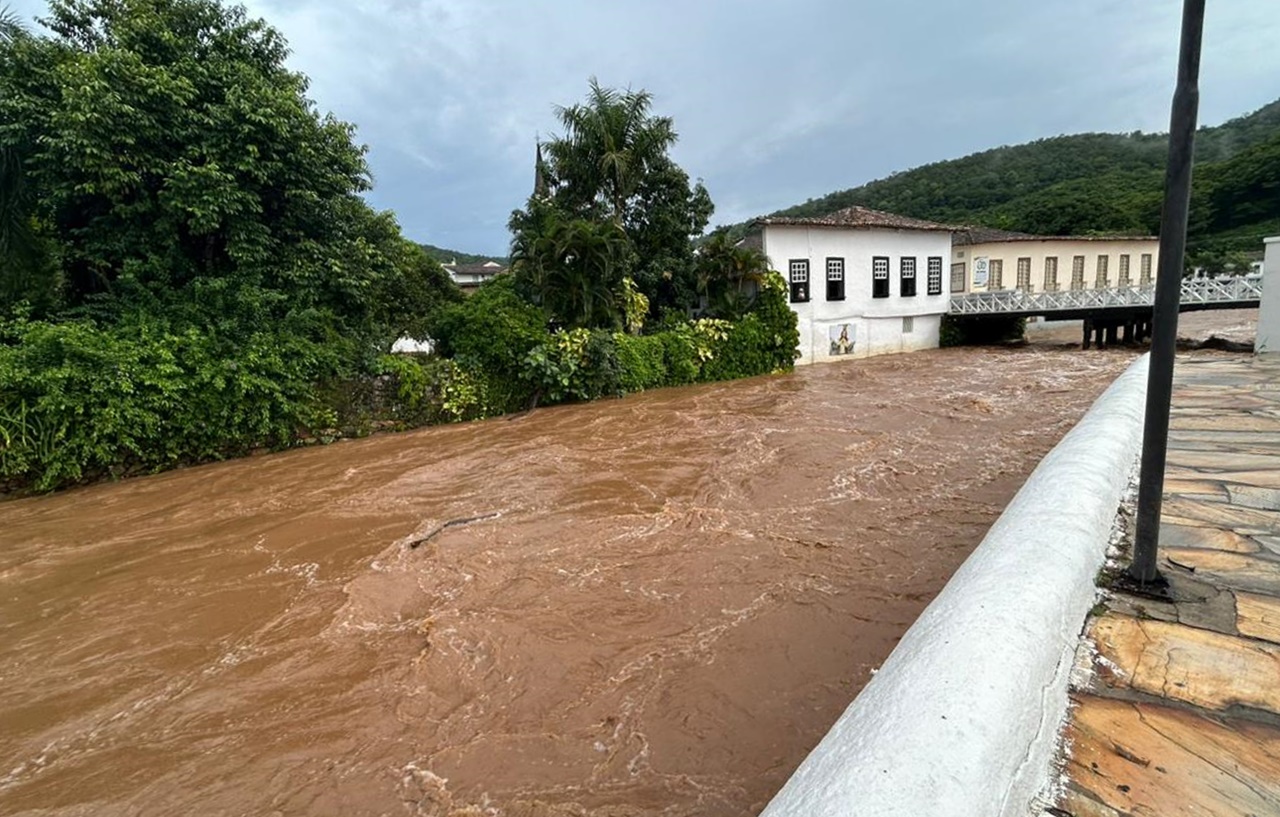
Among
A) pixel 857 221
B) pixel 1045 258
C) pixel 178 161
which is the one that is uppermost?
pixel 178 161

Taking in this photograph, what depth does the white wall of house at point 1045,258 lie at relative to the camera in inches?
1100

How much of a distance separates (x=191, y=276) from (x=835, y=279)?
18660mm

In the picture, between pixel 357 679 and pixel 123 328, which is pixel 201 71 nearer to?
pixel 123 328

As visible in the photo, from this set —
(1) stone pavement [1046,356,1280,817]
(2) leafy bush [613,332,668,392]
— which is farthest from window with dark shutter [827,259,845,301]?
(1) stone pavement [1046,356,1280,817]

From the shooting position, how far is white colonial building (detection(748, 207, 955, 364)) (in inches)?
806

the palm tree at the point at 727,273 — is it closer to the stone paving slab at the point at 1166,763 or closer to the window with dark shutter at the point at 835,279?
the window with dark shutter at the point at 835,279

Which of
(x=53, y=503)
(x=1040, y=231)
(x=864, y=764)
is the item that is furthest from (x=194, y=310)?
(x=1040, y=231)

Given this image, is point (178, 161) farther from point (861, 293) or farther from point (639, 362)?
point (861, 293)

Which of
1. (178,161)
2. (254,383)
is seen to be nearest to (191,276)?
(178,161)

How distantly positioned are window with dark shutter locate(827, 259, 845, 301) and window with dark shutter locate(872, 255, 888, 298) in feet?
5.40

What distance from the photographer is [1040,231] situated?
41781 mm

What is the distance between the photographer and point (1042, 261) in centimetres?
2834

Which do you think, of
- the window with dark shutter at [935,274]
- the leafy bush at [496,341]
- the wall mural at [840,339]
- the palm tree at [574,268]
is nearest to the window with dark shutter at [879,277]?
the wall mural at [840,339]

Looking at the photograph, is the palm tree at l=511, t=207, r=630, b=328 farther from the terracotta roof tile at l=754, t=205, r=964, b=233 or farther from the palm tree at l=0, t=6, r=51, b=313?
the palm tree at l=0, t=6, r=51, b=313
